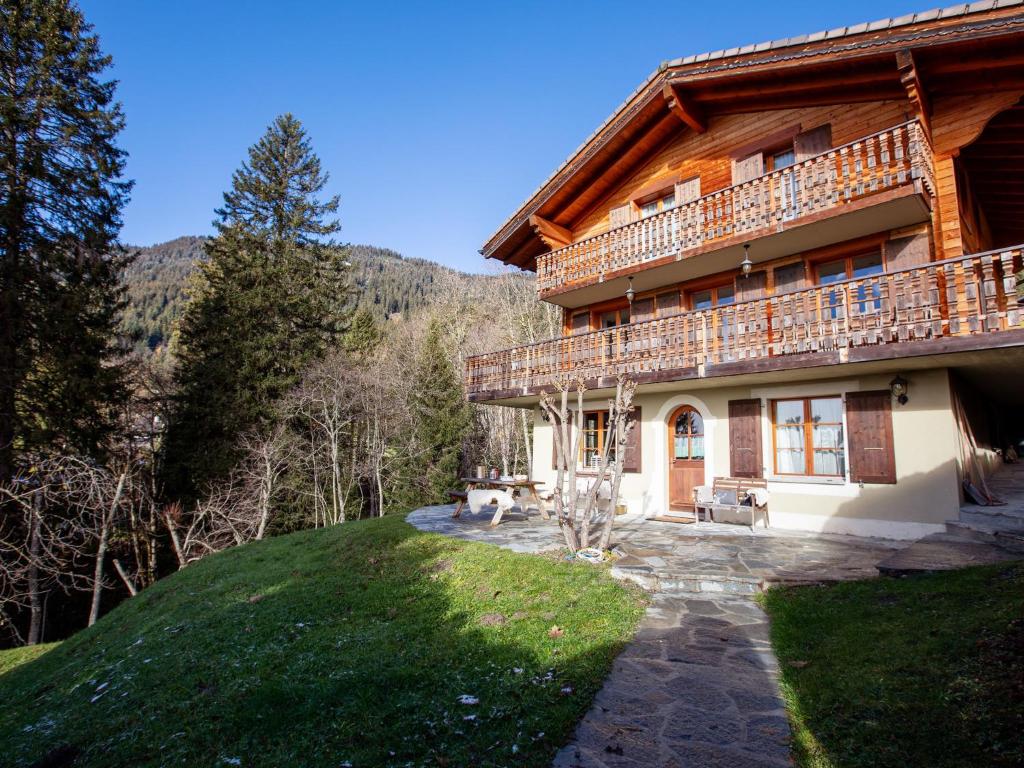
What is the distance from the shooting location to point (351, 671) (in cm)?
434

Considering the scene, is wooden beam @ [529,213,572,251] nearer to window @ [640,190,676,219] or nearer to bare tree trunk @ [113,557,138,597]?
window @ [640,190,676,219]

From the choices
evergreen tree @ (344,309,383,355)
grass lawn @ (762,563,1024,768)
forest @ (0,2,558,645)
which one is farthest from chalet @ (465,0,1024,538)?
evergreen tree @ (344,309,383,355)

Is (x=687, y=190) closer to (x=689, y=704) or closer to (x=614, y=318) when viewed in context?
(x=614, y=318)

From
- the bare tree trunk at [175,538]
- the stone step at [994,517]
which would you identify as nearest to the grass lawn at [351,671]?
the stone step at [994,517]

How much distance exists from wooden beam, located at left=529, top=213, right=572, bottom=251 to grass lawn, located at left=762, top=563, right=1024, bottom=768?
11.1 metres

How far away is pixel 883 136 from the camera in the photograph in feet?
27.7

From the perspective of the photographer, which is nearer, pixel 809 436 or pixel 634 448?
pixel 809 436

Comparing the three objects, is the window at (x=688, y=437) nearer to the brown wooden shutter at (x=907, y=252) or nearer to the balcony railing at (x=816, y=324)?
the balcony railing at (x=816, y=324)

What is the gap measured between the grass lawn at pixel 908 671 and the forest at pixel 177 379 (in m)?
11.8

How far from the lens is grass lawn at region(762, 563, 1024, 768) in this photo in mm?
2789

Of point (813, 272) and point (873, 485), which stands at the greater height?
point (813, 272)

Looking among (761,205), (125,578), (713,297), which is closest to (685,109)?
(761,205)

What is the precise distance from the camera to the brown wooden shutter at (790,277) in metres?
10.1

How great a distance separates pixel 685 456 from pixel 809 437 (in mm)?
2599
